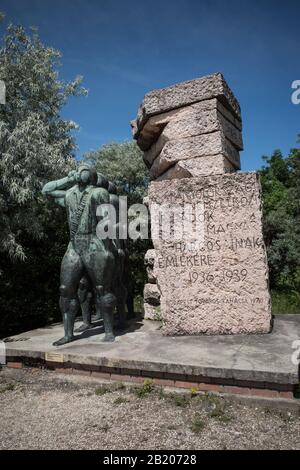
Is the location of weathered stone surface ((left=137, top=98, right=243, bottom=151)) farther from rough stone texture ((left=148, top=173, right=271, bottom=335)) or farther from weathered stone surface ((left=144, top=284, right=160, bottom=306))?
weathered stone surface ((left=144, top=284, right=160, bottom=306))

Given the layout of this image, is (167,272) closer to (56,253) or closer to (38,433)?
(38,433)

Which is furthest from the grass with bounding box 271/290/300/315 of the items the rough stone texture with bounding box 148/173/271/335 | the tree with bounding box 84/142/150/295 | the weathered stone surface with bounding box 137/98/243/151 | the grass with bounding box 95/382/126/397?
the tree with bounding box 84/142/150/295

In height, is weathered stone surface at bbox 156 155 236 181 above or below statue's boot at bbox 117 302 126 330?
above

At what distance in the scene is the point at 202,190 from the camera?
13.2 ft

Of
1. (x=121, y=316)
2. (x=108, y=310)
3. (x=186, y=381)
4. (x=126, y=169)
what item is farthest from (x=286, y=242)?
(x=186, y=381)

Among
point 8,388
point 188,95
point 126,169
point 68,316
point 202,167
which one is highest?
point 126,169

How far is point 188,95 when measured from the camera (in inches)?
174

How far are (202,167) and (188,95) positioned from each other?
94 centimetres

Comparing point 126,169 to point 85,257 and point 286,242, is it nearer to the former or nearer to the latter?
point 286,242

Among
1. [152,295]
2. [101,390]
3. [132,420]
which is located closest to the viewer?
[132,420]

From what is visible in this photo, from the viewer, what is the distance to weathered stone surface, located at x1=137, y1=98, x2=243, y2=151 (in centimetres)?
429

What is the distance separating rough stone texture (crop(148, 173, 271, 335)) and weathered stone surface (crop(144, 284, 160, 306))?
1077 mm

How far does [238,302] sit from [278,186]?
16.0m
